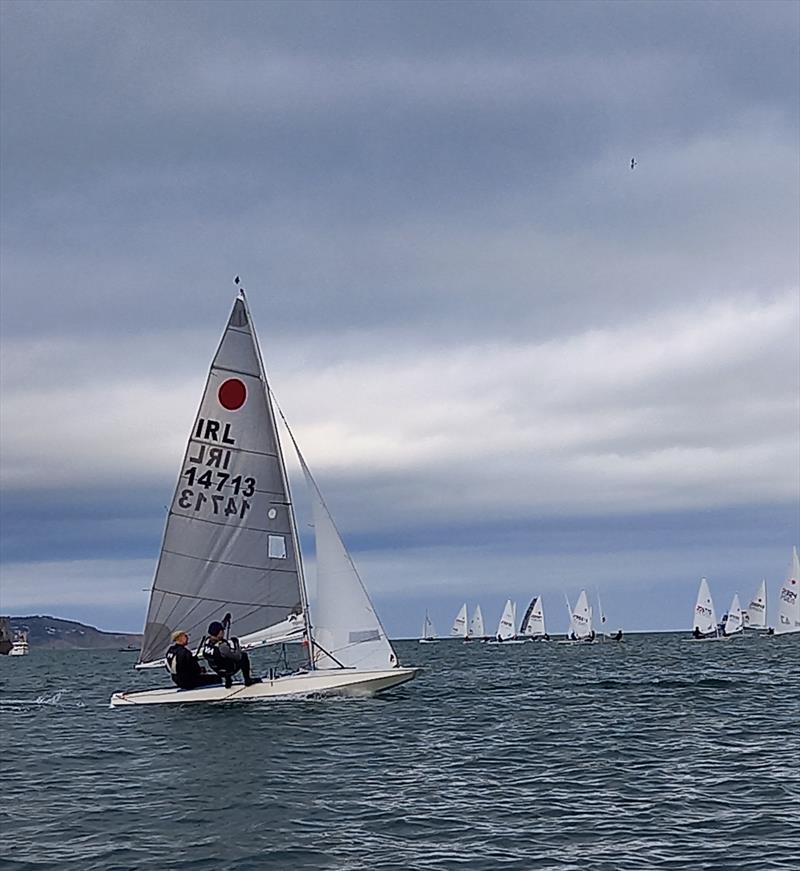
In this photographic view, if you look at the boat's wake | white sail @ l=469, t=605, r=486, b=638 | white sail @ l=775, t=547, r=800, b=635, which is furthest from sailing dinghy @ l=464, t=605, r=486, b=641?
the boat's wake

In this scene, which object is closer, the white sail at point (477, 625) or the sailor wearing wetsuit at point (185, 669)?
the sailor wearing wetsuit at point (185, 669)

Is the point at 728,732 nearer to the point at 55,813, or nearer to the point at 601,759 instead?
the point at 601,759

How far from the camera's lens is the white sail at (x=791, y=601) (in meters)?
116

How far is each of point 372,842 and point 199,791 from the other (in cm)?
584

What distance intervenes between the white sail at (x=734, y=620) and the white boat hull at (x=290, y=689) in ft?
313

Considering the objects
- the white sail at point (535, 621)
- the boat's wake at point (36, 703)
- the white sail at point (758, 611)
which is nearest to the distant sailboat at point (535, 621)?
the white sail at point (535, 621)

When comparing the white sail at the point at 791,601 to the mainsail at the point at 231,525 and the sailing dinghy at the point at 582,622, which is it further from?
the mainsail at the point at 231,525

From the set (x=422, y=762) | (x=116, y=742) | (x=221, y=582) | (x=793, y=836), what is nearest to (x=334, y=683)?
(x=221, y=582)

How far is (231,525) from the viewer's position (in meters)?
38.7

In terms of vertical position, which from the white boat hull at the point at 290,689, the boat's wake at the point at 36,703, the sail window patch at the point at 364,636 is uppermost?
the sail window patch at the point at 364,636

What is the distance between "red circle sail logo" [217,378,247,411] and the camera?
3881 cm

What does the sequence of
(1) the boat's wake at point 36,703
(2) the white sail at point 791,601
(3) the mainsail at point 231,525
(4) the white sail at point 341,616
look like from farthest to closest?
1. (2) the white sail at point 791,601
2. (1) the boat's wake at point 36,703
3. (3) the mainsail at point 231,525
4. (4) the white sail at point 341,616

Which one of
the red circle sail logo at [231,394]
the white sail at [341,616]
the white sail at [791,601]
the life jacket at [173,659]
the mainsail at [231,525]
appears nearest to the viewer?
the life jacket at [173,659]

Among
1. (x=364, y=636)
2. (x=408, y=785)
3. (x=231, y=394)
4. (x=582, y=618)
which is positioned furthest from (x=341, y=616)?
(x=582, y=618)
